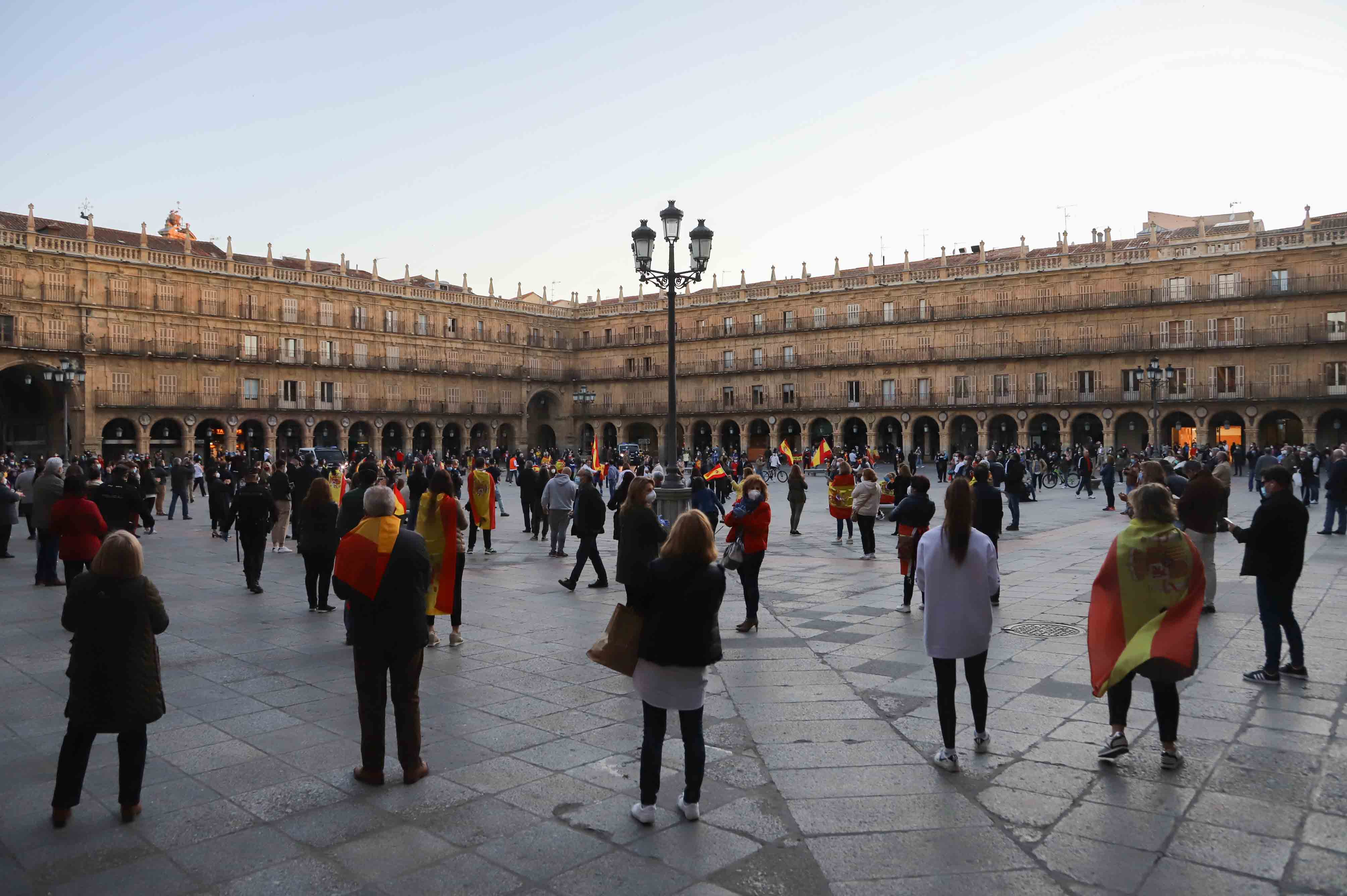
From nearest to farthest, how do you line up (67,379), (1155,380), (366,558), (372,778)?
(372,778), (366,558), (67,379), (1155,380)

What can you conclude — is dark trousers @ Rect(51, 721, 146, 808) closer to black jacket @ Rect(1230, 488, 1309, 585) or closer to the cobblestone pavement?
the cobblestone pavement

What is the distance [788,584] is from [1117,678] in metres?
6.26

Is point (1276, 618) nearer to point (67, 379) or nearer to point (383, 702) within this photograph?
point (383, 702)

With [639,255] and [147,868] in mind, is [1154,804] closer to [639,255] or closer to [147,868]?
[147,868]

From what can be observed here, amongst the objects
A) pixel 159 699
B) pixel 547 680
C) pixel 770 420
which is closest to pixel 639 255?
pixel 547 680

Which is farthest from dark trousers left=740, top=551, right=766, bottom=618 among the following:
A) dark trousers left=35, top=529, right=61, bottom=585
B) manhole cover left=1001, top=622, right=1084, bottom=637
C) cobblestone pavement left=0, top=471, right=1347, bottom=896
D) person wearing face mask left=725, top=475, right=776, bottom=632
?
dark trousers left=35, top=529, right=61, bottom=585

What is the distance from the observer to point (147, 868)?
12.3 ft

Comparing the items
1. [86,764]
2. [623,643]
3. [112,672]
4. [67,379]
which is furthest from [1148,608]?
[67,379]

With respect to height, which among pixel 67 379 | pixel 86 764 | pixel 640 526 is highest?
pixel 67 379

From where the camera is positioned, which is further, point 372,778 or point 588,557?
point 588,557

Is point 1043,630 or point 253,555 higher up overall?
point 253,555

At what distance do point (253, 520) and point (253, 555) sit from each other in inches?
14.9

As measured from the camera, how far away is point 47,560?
10.6 metres

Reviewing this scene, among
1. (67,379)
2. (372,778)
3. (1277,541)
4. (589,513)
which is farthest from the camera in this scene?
(67,379)
